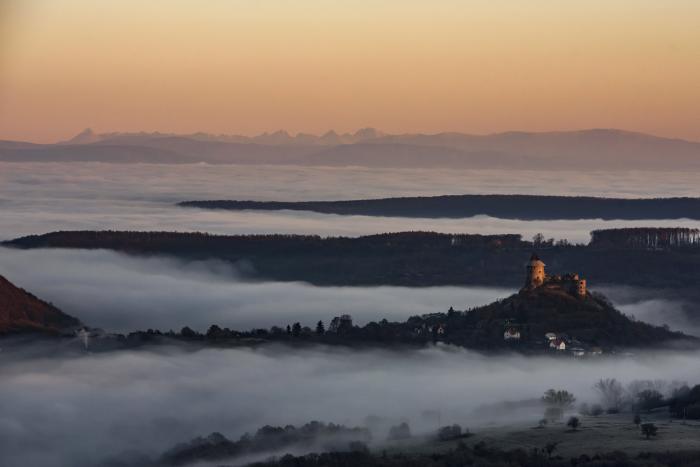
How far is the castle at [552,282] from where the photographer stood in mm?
155500

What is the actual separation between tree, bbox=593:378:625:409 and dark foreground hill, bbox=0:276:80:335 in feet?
111

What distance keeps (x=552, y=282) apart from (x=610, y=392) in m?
28.0

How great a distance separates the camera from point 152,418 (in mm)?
115875

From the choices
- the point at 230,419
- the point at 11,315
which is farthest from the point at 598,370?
the point at 11,315

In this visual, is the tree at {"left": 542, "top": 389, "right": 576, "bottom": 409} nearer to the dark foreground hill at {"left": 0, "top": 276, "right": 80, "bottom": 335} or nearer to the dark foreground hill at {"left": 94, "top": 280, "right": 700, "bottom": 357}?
the dark foreground hill at {"left": 94, "top": 280, "right": 700, "bottom": 357}

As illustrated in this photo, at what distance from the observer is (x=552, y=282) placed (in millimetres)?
157375

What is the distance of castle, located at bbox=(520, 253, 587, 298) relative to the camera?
155500 millimetres

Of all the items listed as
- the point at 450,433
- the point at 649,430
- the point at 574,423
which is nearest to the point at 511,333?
the point at 574,423

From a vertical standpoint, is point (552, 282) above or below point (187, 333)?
above

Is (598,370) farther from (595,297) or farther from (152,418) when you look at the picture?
(152,418)

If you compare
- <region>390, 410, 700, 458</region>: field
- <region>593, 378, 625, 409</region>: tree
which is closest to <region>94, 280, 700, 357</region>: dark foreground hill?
<region>593, 378, 625, 409</region>: tree

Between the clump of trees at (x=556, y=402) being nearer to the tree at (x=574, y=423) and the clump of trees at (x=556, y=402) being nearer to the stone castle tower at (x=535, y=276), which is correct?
the tree at (x=574, y=423)

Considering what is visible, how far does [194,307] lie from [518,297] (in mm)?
→ 41265

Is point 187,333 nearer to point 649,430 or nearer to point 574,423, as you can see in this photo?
point 574,423
